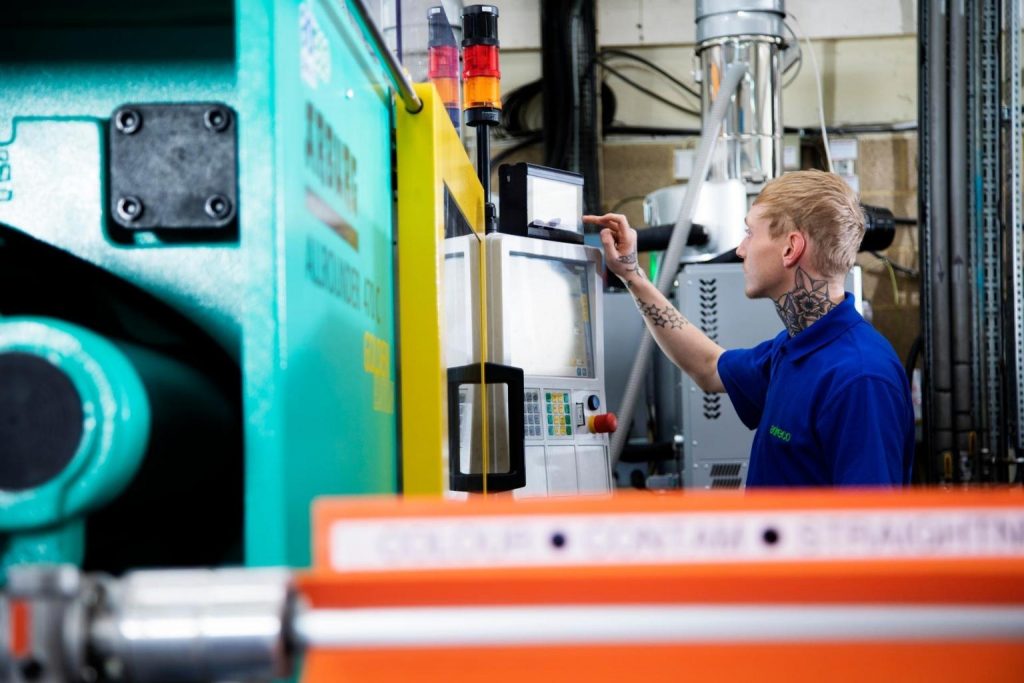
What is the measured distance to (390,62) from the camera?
102 cm

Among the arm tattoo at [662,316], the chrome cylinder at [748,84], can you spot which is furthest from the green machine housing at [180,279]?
the chrome cylinder at [748,84]

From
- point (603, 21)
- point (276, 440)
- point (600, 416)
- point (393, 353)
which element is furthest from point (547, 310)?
point (603, 21)

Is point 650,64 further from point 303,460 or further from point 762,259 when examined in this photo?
point 303,460

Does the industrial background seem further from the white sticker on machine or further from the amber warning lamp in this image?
the amber warning lamp

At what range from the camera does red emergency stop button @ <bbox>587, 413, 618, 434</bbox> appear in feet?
8.11

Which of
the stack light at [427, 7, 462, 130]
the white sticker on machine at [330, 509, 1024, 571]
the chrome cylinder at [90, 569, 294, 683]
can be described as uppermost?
the stack light at [427, 7, 462, 130]

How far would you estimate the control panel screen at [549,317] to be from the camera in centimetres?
224

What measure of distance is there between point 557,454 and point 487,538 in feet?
6.18

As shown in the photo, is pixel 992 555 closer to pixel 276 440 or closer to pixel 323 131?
pixel 276 440

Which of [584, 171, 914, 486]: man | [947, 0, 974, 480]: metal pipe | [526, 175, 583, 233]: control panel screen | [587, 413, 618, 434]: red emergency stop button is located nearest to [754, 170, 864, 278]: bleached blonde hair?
[584, 171, 914, 486]: man

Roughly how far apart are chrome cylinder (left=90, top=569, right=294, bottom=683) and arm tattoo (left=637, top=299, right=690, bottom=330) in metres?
1.99

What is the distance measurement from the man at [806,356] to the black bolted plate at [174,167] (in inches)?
50.7

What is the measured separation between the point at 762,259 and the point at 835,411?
427 millimetres

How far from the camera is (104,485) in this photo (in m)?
0.62
